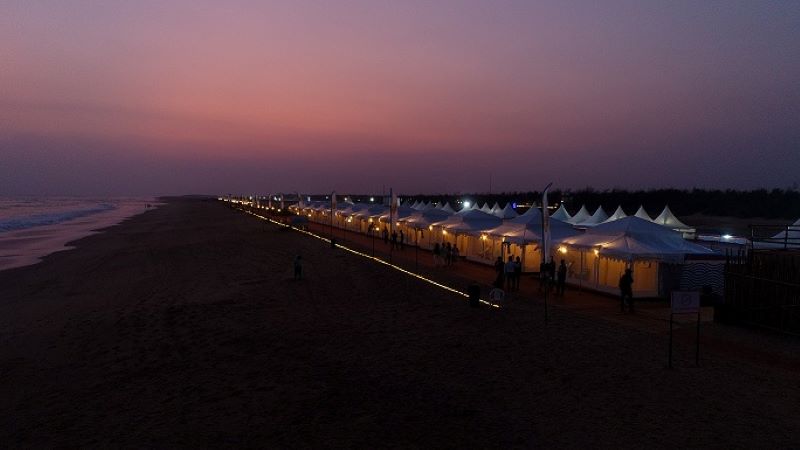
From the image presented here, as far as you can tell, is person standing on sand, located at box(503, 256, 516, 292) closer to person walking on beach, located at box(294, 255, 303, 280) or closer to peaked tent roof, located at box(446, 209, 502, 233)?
peaked tent roof, located at box(446, 209, 502, 233)

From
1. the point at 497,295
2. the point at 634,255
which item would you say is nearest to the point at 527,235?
the point at 634,255

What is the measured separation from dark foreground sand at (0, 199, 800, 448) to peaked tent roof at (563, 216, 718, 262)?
13.6 feet

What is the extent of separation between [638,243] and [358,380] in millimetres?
11381

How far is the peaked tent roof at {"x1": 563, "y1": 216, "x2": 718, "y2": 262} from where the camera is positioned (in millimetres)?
16766

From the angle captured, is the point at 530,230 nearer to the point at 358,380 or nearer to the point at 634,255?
the point at 634,255

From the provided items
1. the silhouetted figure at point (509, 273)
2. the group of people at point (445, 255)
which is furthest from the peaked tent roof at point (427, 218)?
the silhouetted figure at point (509, 273)

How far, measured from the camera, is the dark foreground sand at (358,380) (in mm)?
7480

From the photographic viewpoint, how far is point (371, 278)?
21156 millimetres

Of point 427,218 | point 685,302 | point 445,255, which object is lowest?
point 445,255

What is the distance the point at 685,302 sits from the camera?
9.96 meters

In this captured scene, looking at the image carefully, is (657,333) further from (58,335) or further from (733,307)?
(58,335)

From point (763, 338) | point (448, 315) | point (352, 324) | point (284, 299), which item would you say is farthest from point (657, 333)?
point (284, 299)

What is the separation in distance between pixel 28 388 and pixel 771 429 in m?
11.8

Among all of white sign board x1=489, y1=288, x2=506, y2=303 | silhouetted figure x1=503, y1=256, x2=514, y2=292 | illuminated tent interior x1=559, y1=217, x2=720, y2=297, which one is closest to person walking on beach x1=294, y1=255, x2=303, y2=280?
silhouetted figure x1=503, y1=256, x2=514, y2=292
